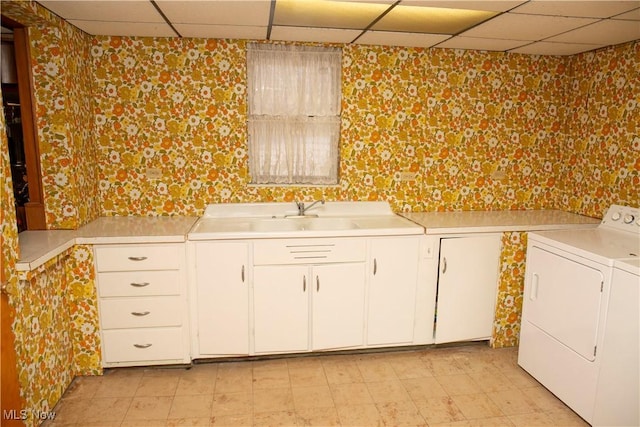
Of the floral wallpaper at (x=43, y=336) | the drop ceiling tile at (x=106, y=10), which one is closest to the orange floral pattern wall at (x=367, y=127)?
the drop ceiling tile at (x=106, y=10)

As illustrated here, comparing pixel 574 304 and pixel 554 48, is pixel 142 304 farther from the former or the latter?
pixel 554 48

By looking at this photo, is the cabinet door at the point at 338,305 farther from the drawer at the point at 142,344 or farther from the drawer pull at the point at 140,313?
the drawer pull at the point at 140,313

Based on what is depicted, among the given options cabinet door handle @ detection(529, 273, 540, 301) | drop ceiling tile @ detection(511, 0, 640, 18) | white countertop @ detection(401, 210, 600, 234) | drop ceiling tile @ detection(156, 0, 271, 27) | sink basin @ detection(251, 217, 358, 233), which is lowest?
cabinet door handle @ detection(529, 273, 540, 301)

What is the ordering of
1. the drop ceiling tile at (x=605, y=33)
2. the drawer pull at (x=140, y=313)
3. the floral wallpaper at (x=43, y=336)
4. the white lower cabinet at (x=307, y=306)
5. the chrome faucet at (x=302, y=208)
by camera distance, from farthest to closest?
the chrome faucet at (x=302, y=208)
the white lower cabinet at (x=307, y=306)
the drawer pull at (x=140, y=313)
the drop ceiling tile at (x=605, y=33)
the floral wallpaper at (x=43, y=336)

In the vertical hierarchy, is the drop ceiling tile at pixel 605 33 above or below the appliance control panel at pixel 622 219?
above

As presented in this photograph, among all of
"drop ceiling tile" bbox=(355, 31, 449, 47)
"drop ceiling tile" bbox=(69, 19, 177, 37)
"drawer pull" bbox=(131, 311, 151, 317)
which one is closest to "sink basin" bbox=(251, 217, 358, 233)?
"drawer pull" bbox=(131, 311, 151, 317)

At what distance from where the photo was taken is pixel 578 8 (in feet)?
7.42

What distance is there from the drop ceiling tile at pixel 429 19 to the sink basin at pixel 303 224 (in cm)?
135

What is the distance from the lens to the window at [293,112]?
3232 mm

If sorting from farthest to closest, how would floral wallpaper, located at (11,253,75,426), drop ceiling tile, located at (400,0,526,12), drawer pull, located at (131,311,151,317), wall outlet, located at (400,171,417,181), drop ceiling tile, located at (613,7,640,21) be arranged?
wall outlet, located at (400,171,417,181)
drawer pull, located at (131,311,151,317)
drop ceiling tile, located at (613,7,640,21)
drop ceiling tile, located at (400,0,526,12)
floral wallpaper, located at (11,253,75,426)

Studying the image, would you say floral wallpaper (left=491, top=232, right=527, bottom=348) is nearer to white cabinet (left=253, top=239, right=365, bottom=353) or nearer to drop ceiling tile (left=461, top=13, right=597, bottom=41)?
white cabinet (left=253, top=239, right=365, bottom=353)

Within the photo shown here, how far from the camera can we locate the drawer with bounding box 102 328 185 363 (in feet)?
9.20

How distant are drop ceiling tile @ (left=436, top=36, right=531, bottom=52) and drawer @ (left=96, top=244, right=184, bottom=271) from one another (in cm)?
234

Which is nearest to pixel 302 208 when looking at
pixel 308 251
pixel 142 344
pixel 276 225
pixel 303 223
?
pixel 303 223
